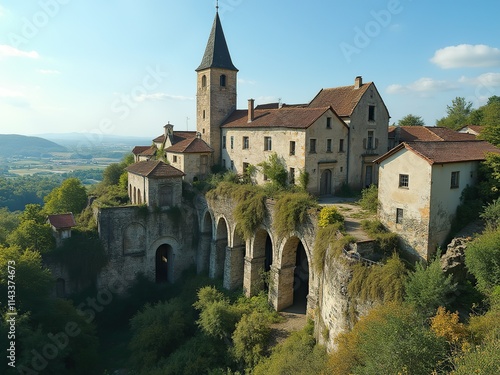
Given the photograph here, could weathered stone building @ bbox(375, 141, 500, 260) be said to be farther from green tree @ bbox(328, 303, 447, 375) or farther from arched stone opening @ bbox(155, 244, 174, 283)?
arched stone opening @ bbox(155, 244, 174, 283)

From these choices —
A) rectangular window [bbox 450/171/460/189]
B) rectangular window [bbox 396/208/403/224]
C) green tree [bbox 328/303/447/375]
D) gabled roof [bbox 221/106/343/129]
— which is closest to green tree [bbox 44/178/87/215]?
gabled roof [bbox 221/106/343/129]

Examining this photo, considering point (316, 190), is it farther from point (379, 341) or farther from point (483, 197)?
point (379, 341)

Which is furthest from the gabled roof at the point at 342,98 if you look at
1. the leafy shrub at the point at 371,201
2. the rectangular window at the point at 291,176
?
the leafy shrub at the point at 371,201

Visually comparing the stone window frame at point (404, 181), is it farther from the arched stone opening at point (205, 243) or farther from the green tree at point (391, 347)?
the arched stone opening at point (205, 243)

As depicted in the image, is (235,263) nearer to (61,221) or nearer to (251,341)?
(251,341)

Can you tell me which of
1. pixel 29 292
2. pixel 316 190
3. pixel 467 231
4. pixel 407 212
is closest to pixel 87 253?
pixel 29 292
